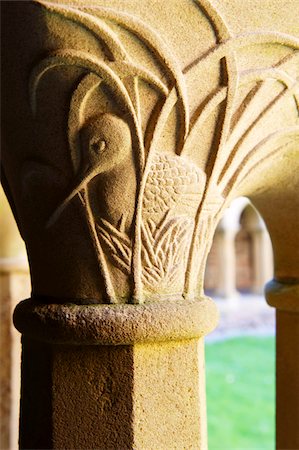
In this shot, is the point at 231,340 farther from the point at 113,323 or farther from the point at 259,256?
the point at 113,323

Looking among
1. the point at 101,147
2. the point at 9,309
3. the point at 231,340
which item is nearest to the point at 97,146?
the point at 101,147

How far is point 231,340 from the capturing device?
26.6ft

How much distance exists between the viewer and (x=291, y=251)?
1.46 metres

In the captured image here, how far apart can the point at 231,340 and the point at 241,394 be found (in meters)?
1.87

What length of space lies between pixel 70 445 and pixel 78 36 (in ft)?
2.01

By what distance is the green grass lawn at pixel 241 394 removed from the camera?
511 centimetres

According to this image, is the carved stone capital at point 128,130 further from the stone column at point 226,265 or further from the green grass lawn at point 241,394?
the stone column at point 226,265

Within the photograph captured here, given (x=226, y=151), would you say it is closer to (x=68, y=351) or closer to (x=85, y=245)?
(x=85, y=245)

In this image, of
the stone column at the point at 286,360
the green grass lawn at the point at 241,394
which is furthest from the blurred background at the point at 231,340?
the stone column at the point at 286,360

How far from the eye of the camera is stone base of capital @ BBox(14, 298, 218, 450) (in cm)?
96

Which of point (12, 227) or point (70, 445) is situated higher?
point (12, 227)

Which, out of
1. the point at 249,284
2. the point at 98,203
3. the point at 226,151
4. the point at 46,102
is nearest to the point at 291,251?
the point at 226,151

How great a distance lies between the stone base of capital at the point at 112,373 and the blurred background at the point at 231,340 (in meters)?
1.61

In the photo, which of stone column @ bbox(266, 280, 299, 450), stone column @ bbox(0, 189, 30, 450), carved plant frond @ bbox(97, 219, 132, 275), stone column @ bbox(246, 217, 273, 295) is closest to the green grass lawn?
stone column @ bbox(0, 189, 30, 450)
